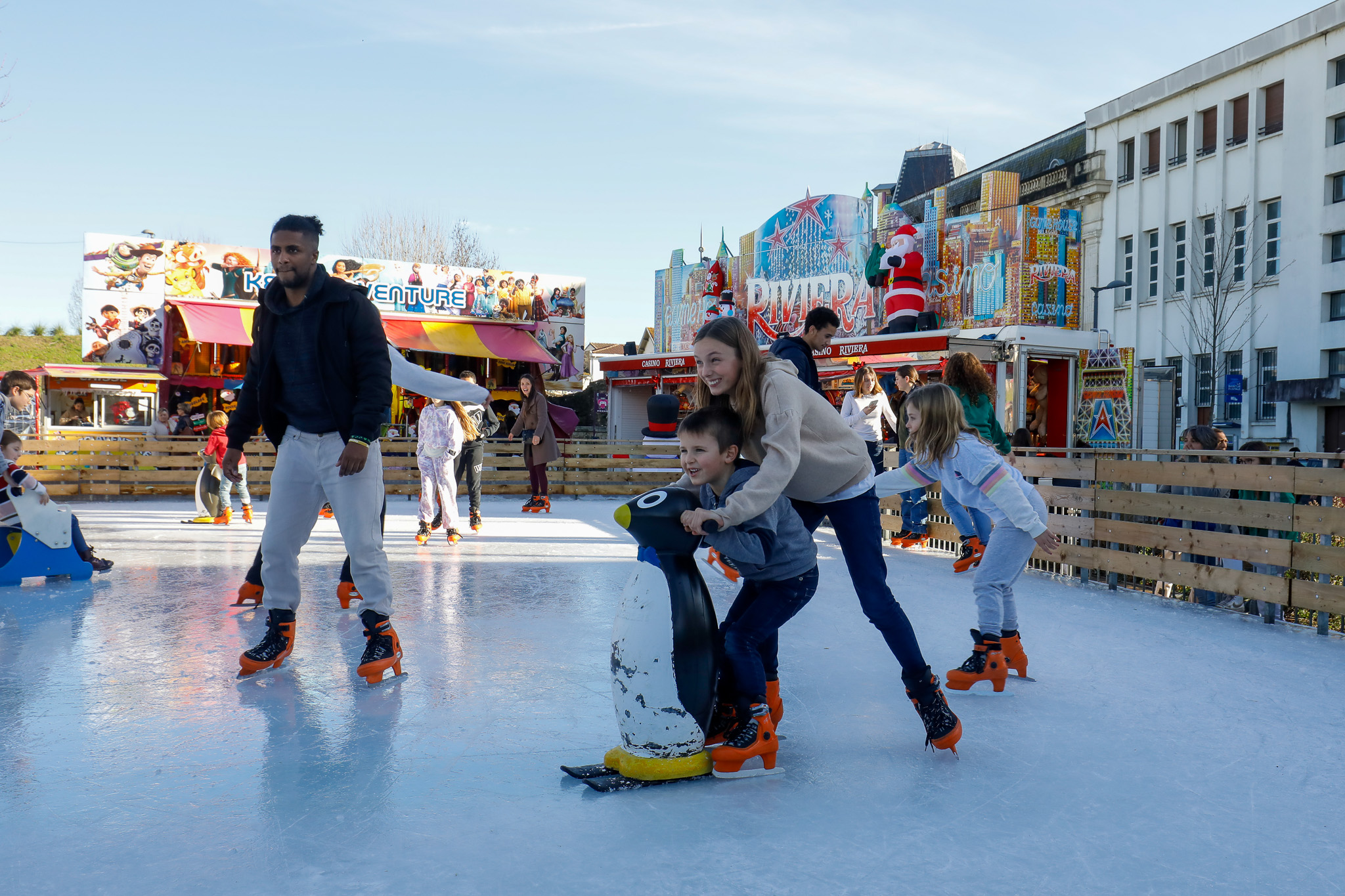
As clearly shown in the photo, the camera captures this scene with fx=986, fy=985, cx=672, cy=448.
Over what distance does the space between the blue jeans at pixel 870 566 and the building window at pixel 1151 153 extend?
21.6 m

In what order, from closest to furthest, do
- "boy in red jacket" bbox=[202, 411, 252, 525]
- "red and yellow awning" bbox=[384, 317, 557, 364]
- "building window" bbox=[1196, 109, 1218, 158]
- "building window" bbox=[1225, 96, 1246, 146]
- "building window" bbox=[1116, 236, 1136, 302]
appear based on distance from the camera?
"boy in red jacket" bbox=[202, 411, 252, 525] < "red and yellow awning" bbox=[384, 317, 557, 364] < "building window" bbox=[1225, 96, 1246, 146] < "building window" bbox=[1196, 109, 1218, 158] < "building window" bbox=[1116, 236, 1136, 302]

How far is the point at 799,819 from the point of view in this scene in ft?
7.75

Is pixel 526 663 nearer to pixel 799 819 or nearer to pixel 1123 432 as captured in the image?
pixel 799 819

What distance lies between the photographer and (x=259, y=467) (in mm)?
13547

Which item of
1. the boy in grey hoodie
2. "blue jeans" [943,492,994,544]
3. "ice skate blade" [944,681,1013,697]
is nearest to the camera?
the boy in grey hoodie

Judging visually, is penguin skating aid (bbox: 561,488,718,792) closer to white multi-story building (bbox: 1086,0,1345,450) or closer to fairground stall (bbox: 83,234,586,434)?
fairground stall (bbox: 83,234,586,434)

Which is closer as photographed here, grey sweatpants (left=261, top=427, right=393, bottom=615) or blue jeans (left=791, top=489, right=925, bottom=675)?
blue jeans (left=791, top=489, right=925, bottom=675)

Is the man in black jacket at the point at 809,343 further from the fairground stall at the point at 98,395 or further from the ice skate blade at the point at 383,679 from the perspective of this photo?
the fairground stall at the point at 98,395

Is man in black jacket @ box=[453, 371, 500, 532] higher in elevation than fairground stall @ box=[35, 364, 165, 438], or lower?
lower

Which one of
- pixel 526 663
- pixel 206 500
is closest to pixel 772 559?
pixel 526 663

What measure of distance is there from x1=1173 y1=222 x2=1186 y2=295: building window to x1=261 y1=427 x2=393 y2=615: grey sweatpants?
68.2 ft

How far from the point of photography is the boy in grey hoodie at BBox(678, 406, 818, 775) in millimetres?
2627

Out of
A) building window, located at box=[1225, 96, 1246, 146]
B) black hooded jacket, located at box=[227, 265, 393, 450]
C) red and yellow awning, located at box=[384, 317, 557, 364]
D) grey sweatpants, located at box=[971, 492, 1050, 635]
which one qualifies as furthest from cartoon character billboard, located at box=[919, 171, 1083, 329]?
black hooded jacket, located at box=[227, 265, 393, 450]

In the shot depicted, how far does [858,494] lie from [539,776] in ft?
3.99
